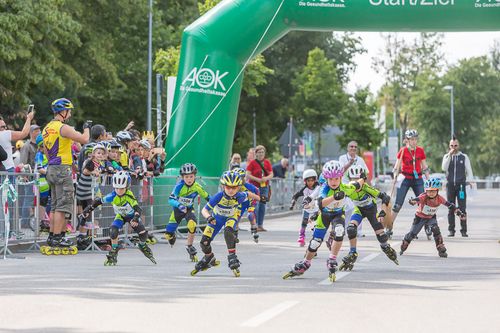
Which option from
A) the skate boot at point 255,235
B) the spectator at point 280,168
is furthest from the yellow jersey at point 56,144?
the spectator at point 280,168

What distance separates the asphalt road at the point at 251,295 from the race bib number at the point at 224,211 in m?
0.69

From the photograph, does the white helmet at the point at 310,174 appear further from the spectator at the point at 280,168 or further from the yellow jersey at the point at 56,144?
the spectator at the point at 280,168

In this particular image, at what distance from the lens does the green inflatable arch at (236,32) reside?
22406mm

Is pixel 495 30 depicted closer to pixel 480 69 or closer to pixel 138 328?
pixel 138 328

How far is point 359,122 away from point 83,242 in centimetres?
3806

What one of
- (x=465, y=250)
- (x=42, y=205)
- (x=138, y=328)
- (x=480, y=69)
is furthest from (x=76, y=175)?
(x=480, y=69)

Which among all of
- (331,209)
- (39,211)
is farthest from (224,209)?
(39,211)

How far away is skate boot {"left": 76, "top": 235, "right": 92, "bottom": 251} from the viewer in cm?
1810

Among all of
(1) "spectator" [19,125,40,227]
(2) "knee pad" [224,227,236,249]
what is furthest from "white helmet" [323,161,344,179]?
(1) "spectator" [19,125,40,227]

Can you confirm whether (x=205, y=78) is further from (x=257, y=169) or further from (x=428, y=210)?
(x=428, y=210)

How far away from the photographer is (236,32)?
22.9 m

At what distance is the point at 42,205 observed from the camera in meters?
18.3

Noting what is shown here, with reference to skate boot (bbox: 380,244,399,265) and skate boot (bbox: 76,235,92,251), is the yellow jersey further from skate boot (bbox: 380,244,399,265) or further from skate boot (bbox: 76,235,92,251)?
skate boot (bbox: 380,244,399,265)

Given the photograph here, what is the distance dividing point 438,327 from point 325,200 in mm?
4562
